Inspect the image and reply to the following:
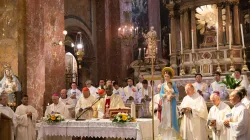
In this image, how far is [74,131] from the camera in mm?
8922

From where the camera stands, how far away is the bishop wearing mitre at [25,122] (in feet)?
34.9

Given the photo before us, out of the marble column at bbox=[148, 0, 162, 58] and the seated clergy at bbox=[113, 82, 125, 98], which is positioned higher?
the marble column at bbox=[148, 0, 162, 58]

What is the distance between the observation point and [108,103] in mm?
9523

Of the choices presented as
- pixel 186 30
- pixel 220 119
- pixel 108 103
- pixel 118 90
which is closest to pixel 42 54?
pixel 118 90

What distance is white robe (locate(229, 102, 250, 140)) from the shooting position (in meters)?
6.96

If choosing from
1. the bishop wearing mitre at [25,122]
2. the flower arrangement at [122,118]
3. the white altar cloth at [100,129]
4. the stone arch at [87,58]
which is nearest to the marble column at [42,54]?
the bishop wearing mitre at [25,122]

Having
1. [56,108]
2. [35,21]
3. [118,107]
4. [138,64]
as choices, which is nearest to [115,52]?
Answer: [138,64]

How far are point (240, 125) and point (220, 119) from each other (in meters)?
Answer: 1.40

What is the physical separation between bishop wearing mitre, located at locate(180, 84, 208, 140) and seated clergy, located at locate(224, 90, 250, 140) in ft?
6.84

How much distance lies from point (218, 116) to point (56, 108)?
Result: 446 centimetres

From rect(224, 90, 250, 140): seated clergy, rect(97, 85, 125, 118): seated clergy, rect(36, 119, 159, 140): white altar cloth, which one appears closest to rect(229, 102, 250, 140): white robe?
rect(224, 90, 250, 140): seated clergy

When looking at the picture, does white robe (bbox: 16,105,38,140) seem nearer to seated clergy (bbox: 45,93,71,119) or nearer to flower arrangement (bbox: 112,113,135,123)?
seated clergy (bbox: 45,93,71,119)

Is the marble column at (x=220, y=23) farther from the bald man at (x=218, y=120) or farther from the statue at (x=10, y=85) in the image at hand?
the statue at (x=10, y=85)

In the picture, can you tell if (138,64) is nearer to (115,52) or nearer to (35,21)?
(115,52)
